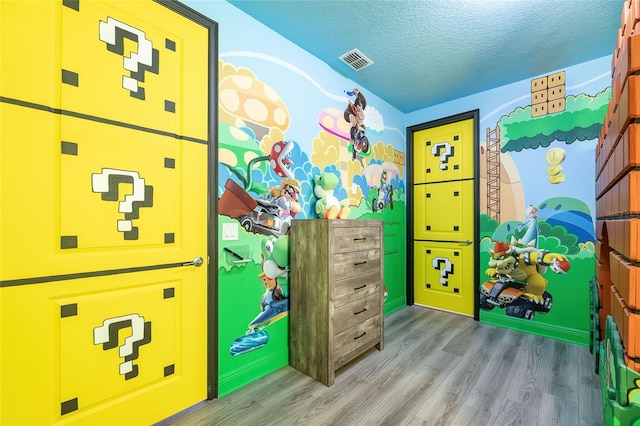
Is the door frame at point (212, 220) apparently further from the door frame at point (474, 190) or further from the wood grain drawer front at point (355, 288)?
the door frame at point (474, 190)

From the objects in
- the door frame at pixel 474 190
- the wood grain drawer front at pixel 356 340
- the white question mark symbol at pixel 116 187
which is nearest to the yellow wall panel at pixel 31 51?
the white question mark symbol at pixel 116 187

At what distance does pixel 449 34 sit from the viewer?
7.06ft

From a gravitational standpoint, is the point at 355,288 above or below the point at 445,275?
above

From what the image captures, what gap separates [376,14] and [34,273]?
2.50 m

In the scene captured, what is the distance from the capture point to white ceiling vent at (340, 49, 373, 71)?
2.44m

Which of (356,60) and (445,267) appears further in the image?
(445,267)

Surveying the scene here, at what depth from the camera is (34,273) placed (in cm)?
121

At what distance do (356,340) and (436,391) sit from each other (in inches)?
24.8

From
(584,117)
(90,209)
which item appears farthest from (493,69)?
(90,209)

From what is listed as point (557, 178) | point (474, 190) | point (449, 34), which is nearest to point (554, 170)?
point (557, 178)

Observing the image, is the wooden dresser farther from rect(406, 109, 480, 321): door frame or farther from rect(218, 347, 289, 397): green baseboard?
rect(406, 109, 480, 321): door frame

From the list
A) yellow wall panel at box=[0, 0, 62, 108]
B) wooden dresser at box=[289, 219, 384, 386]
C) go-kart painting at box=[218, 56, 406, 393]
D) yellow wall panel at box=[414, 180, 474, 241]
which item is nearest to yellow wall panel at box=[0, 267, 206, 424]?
go-kart painting at box=[218, 56, 406, 393]

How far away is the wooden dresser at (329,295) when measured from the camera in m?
1.96

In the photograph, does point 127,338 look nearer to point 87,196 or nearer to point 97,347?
point 97,347
